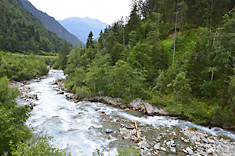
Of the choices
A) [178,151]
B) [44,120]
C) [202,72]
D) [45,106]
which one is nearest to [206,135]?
[178,151]

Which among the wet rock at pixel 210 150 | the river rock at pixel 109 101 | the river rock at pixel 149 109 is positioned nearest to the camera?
the wet rock at pixel 210 150

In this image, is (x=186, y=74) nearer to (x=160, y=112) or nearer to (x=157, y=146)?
(x=160, y=112)

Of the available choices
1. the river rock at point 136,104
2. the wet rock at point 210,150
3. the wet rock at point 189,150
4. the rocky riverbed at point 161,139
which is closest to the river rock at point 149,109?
the river rock at point 136,104

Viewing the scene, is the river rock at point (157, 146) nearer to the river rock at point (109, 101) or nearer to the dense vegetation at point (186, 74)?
the dense vegetation at point (186, 74)

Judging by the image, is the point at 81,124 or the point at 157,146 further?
the point at 81,124

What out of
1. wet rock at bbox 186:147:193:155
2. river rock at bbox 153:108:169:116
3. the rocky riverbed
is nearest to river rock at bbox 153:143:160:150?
the rocky riverbed

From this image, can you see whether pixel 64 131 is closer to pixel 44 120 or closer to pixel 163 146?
pixel 44 120

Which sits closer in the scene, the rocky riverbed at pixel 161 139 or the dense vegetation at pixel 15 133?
the dense vegetation at pixel 15 133

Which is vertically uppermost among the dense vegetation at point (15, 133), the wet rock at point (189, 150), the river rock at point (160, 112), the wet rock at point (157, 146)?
the dense vegetation at point (15, 133)

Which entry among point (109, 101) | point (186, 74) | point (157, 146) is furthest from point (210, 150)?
point (109, 101)

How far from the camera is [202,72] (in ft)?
68.8

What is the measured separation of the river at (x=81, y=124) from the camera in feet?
38.9

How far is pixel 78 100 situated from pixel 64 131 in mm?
12144

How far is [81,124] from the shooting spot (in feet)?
52.7
